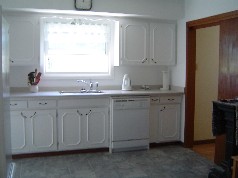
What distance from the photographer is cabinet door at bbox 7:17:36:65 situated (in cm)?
402

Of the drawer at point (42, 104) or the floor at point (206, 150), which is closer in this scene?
the drawer at point (42, 104)

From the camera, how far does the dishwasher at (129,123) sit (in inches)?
164

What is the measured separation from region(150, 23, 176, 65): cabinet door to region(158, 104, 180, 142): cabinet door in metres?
0.76

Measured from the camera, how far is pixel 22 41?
4070 millimetres

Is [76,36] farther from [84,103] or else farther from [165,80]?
[165,80]

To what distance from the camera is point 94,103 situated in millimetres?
4109

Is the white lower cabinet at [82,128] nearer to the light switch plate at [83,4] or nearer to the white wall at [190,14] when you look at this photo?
the white wall at [190,14]

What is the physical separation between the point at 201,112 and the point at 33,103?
2737 mm

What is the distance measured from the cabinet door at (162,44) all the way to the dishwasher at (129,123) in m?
0.81

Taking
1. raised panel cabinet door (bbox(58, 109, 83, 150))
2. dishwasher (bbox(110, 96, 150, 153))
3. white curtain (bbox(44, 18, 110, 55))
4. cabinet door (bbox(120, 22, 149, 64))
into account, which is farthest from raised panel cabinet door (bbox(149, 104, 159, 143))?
white curtain (bbox(44, 18, 110, 55))

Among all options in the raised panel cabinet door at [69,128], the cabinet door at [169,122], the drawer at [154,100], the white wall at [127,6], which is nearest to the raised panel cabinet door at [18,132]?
the raised panel cabinet door at [69,128]

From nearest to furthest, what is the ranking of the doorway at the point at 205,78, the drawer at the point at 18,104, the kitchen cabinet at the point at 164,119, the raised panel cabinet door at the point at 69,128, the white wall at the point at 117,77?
the drawer at the point at 18,104
the raised panel cabinet door at the point at 69,128
the white wall at the point at 117,77
the kitchen cabinet at the point at 164,119
the doorway at the point at 205,78

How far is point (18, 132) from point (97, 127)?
3.55 ft

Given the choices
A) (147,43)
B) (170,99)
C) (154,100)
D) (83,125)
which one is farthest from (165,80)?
(83,125)
